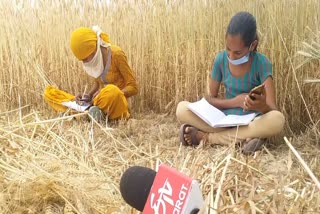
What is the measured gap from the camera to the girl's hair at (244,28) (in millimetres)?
2289

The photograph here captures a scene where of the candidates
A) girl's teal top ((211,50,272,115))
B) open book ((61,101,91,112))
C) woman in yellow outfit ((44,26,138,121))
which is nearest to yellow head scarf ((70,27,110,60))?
woman in yellow outfit ((44,26,138,121))

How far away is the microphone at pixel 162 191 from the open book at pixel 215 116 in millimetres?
1377

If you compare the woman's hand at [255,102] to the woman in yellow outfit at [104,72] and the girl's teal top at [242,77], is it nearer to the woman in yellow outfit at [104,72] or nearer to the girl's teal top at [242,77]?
the girl's teal top at [242,77]

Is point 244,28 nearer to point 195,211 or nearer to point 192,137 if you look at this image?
point 192,137

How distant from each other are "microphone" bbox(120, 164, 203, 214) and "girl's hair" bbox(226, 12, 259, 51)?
1.40 metres

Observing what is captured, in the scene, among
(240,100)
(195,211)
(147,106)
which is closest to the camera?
(195,211)

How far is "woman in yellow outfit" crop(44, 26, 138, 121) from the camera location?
300 cm

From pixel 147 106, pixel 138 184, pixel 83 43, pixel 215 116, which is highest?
pixel 138 184

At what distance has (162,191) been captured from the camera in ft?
3.09

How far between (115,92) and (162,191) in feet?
6.87

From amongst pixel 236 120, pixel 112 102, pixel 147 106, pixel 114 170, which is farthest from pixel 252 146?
pixel 147 106

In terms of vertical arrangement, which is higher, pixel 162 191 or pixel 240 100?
pixel 162 191

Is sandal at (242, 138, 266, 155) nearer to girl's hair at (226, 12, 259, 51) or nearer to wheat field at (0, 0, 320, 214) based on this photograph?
wheat field at (0, 0, 320, 214)

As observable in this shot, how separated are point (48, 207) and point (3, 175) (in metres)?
0.35
